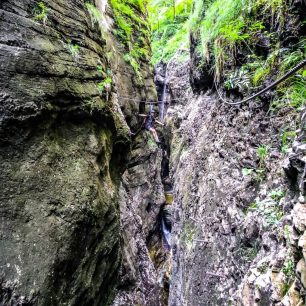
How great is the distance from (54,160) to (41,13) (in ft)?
6.04

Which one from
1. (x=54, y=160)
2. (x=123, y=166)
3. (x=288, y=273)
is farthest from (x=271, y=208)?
(x=123, y=166)

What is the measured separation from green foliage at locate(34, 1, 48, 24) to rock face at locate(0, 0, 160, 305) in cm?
1

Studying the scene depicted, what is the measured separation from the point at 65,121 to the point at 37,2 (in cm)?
149

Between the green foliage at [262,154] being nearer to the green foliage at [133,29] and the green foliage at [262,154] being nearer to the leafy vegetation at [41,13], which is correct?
the leafy vegetation at [41,13]

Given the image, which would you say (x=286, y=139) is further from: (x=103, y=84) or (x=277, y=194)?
(x=103, y=84)

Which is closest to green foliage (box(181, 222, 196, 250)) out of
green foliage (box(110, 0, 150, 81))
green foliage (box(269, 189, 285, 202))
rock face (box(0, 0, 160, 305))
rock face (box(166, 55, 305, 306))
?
A: rock face (box(166, 55, 305, 306))

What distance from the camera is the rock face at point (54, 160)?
245 centimetres

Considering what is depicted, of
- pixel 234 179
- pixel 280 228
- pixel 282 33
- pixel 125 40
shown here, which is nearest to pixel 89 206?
pixel 280 228

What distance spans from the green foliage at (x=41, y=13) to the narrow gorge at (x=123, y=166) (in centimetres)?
3

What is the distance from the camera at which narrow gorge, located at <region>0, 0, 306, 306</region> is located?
2.49m

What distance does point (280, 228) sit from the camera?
2.75m

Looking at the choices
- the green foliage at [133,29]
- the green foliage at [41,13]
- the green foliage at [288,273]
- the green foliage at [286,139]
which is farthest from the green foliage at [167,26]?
the green foliage at [288,273]

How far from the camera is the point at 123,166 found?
570cm

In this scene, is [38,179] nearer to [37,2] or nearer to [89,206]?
[89,206]
